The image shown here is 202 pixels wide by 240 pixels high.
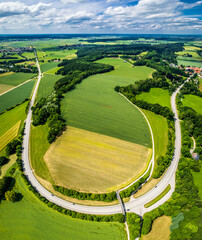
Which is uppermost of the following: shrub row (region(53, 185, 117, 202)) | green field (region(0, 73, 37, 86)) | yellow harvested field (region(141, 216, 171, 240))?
green field (region(0, 73, 37, 86))

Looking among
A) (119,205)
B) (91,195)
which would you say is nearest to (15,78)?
(91,195)

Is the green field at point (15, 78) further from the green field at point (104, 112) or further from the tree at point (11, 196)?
the tree at point (11, 196)

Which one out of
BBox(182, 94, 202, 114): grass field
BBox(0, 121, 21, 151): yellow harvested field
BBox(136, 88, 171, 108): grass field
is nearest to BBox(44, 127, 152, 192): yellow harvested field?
BBox(0, 121, 21, 151): yellow harvested field

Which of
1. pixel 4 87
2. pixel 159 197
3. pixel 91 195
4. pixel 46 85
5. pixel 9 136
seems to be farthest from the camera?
pixel 46 85

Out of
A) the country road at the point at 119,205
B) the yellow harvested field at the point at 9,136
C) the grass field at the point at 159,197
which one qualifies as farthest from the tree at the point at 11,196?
the grass field at the point at 159,197

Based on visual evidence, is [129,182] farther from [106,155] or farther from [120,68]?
[120,68]

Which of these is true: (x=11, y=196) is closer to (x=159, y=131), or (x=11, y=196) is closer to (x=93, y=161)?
(x=93, y=161)

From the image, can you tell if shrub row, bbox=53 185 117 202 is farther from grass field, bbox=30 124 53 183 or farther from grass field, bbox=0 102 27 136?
grass field, bbox=0 102 27 136
